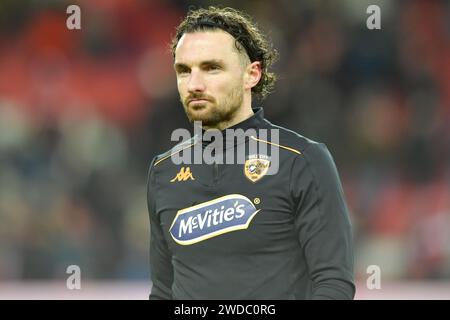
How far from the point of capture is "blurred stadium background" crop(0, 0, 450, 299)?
7.71m

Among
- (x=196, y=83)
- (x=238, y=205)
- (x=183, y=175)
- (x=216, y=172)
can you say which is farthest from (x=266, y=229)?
(x=196, y=83)

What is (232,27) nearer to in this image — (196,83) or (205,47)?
(205,47)

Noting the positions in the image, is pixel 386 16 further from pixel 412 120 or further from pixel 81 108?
pixel 81 108

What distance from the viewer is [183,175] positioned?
308 centimetres

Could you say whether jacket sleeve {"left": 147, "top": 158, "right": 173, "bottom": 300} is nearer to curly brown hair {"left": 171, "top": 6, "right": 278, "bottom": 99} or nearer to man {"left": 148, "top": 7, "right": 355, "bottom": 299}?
man {"left": 148, "top": 7, "right": 355, "bottom": 299}


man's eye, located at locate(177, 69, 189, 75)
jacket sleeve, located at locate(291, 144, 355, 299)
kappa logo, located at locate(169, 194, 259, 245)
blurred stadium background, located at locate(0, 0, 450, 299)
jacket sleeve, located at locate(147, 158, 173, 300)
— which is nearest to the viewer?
jacket sleeve, located at locate(291, 144, 355, 299)

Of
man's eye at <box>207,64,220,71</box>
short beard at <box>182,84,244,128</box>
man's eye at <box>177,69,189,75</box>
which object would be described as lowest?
short beard at <box>182,84,244,128</box>

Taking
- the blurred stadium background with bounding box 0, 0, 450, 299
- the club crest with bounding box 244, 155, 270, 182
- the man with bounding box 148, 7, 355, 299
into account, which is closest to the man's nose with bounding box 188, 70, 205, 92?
the man with bounding box 148, 7, 355, 299

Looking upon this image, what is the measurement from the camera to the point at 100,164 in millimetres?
8375

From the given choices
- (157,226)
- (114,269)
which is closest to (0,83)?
(114,269)

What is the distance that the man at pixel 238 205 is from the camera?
110 inches

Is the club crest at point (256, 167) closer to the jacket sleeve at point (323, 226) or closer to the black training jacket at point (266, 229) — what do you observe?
the black training jacket at point (266, 229)

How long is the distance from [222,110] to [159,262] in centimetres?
59

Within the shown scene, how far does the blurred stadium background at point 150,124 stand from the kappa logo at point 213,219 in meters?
4.02
